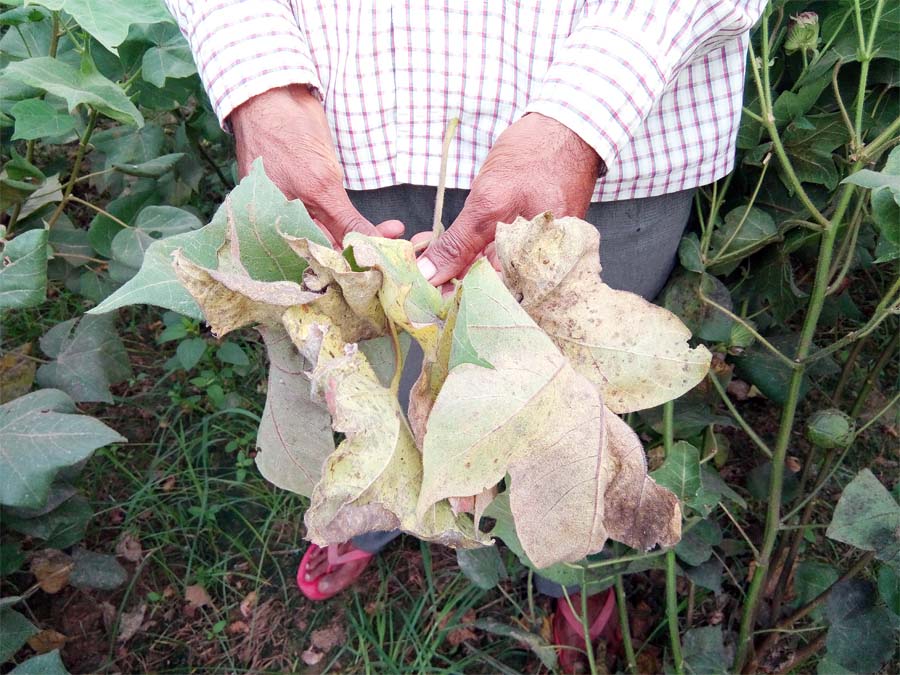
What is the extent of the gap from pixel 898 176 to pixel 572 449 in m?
0.49

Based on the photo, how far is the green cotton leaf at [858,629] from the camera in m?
1.07

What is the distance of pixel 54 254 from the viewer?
1411mm

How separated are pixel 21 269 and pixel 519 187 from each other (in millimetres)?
739

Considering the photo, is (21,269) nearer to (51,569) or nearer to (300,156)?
(300,156)

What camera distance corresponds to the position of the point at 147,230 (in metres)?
1.29

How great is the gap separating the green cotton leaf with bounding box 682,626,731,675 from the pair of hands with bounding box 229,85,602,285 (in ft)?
2.64

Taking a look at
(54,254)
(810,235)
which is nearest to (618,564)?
(810,235)

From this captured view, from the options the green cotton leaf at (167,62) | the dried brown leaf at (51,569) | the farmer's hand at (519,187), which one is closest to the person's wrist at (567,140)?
the farmer's hand at (519,187)

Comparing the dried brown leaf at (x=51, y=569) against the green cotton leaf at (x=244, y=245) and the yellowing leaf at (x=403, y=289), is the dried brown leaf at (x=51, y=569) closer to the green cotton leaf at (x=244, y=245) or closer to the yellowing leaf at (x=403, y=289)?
the green cotton leaf at (x=244, y=245)

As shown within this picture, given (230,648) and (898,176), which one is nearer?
(898,176)

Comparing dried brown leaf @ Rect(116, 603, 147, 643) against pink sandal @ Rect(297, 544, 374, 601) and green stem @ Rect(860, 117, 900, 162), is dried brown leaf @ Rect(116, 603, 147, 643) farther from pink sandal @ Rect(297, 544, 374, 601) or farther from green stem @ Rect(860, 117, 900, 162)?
green stem @ Rect(860, 117, 900, 162)

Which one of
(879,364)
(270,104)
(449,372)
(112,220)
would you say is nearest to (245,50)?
(270,104)

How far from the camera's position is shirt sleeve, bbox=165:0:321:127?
38.7 inches

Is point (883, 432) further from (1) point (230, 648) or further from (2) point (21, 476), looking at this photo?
(2) point (21, 476)
